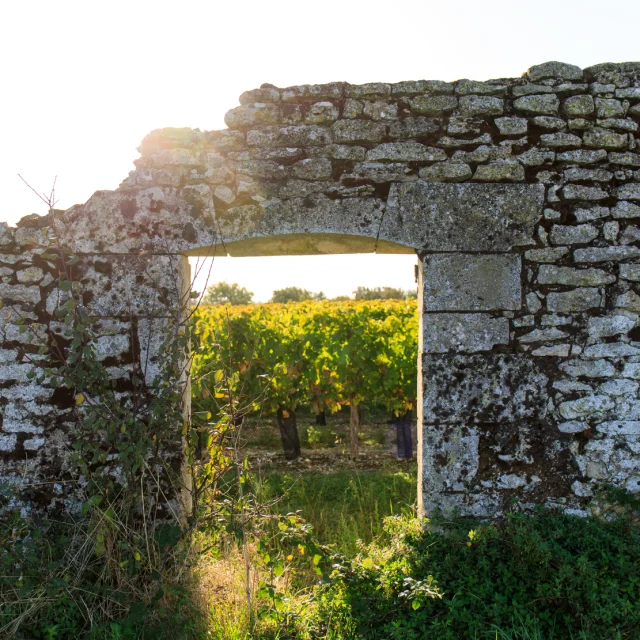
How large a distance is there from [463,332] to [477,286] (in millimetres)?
302

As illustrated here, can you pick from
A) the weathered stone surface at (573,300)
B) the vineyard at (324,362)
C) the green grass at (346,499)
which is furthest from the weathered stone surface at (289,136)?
the vineyard at (324,362)

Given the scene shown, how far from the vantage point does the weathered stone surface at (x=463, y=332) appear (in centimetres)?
412

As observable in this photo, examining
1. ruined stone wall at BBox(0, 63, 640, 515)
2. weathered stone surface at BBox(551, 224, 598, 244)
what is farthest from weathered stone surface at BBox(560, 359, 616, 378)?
weathered stone surface at BBox(551, 224, 598, 244)

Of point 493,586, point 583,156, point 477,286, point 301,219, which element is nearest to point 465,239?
point 477,286

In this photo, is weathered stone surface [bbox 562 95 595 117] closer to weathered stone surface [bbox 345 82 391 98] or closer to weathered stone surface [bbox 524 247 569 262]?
weathered stone surface [bbox 524 247 569 262]

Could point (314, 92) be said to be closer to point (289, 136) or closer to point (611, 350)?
point (289, 136)

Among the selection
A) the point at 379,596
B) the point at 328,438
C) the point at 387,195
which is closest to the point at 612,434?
the point at 379,596

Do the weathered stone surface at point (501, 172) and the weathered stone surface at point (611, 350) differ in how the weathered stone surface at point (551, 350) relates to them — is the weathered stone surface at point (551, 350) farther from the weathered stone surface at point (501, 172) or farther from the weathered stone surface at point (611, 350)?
the weathered stone surface at point (501, 172)

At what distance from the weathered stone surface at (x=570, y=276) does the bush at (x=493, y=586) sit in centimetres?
147

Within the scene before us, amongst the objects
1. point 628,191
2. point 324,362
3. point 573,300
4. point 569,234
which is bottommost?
point 324,362

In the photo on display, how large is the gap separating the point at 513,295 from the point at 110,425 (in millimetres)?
2536

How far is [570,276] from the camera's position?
13.6 ft

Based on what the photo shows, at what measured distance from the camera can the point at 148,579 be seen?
3742 millimetres

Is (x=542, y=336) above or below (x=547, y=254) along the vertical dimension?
below
